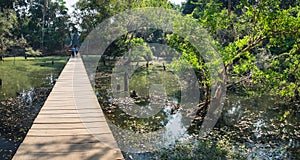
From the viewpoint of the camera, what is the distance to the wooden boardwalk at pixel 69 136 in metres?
2.72

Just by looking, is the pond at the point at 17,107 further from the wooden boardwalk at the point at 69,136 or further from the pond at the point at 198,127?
→ the pond at the point at 198,127

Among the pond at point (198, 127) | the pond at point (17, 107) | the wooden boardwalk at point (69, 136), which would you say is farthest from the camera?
the pond at point (17, 107)

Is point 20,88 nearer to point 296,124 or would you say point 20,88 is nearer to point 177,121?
point 177,121

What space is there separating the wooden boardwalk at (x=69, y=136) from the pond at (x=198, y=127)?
52.0 inches

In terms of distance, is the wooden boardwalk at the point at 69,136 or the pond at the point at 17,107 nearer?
the wooden boardwalk at the point at 69,136

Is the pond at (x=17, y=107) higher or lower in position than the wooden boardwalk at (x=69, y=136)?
lower

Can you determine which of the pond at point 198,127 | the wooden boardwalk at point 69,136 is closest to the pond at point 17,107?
the wooden boardwalk at point 69,136

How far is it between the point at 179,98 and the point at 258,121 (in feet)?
10.9

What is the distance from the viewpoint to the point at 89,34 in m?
20.5

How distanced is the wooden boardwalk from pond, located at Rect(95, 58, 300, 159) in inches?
52.0

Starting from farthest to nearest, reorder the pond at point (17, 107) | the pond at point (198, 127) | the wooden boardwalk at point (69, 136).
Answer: the pond at point (17, 107) → the pond at point (198, 127) → the wooden boardwalk at point (69, 136)

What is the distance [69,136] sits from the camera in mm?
3254

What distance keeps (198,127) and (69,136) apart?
13.9 ft

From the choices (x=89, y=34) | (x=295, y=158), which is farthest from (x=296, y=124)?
(x=89, y=34)
